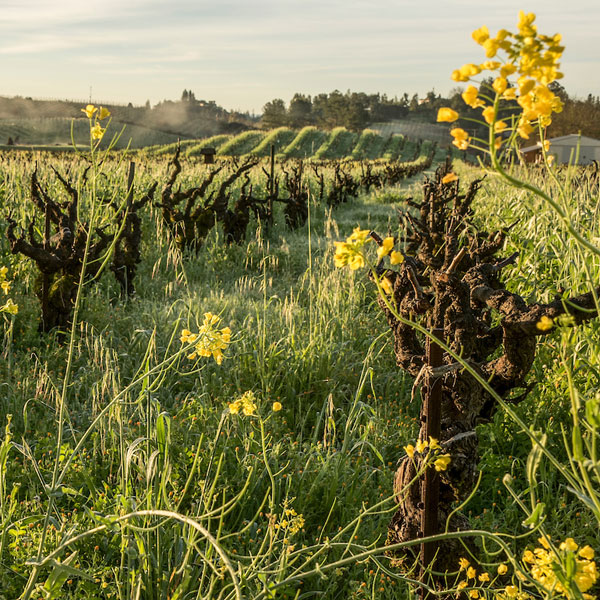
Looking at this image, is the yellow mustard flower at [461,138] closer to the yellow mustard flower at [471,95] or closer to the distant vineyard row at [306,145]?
the yellow mustard flower at [471,95]

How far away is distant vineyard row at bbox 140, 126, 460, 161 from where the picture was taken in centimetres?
5284

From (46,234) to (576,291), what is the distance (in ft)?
12.9

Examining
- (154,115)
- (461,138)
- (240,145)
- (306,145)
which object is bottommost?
(461,138)

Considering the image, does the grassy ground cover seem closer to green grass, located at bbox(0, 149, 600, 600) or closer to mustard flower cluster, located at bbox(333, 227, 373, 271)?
green grass, located at bbox(0, 149, 600, 600)

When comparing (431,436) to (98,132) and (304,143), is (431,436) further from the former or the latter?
(304,143)

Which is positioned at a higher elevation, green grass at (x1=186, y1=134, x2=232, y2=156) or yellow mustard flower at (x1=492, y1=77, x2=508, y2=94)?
green grass at (x1=186, y1=134, x2=232, y2=156)

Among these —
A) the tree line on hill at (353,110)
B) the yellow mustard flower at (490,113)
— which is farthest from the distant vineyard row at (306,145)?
the yellow mustard flower at (490,113)

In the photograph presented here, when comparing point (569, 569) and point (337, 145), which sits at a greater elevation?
point (337, 145)

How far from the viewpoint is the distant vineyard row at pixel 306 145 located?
52844mm

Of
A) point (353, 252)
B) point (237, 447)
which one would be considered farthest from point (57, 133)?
point (353, 252)

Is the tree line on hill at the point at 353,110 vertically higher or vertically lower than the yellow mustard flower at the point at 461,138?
higher

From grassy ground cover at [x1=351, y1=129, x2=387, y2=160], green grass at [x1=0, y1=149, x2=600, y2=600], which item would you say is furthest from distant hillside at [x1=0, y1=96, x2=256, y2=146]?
green grass at [x1=0, y1=149, x2=600, y2=600]

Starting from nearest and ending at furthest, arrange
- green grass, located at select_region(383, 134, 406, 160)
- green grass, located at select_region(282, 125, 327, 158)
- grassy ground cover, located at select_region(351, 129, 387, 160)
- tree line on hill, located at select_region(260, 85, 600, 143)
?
green grass, located at select_region(282, 125, 327, 158)
grassy ground cover, located at select_region(351, 129, 387, 160)
green grass, located at select_region(383, 134, 406, 160)
tree line on hill, located at select_region(260, 85, 600, 143)

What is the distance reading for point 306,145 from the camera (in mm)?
57125
